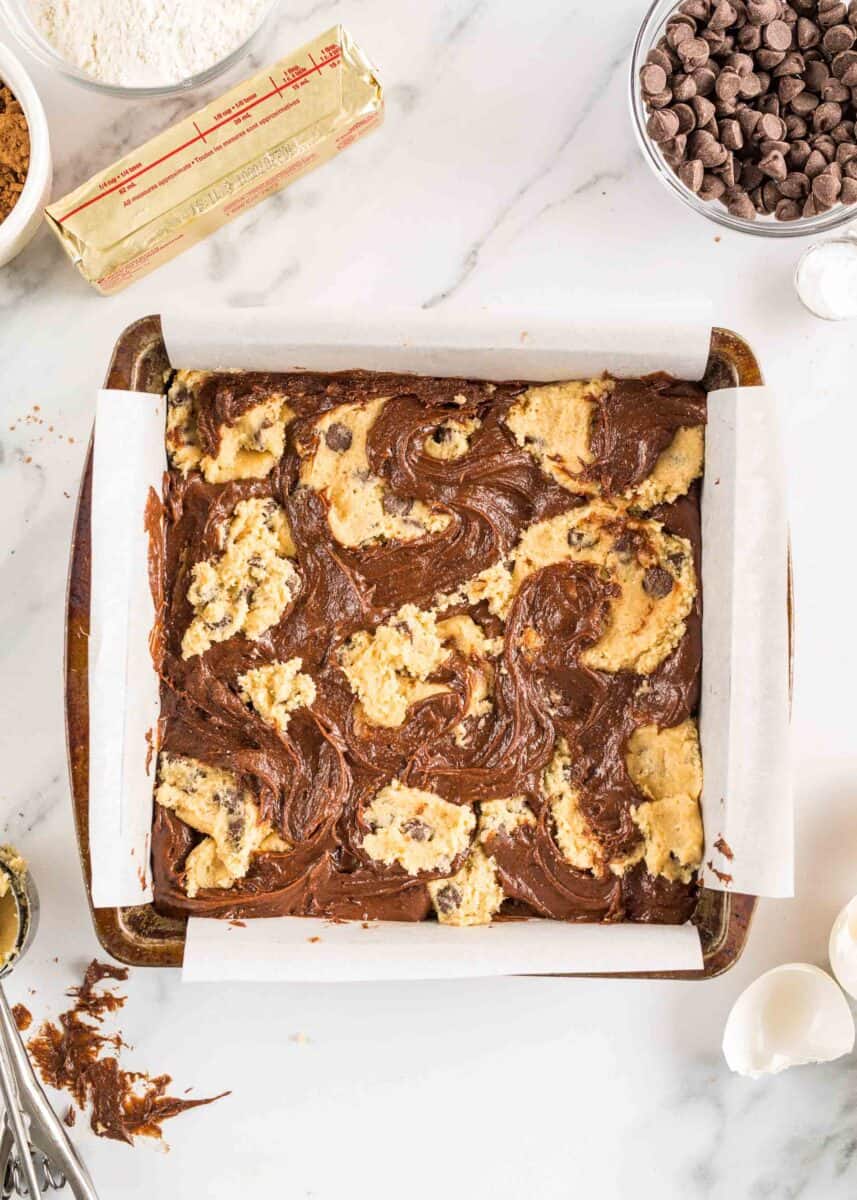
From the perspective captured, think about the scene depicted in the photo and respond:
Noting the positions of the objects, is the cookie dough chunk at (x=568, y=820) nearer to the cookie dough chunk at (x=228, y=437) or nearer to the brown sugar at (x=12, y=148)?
the cookie dough chunk at (x=228, y=437)

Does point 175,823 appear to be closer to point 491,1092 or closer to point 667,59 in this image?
point 491,1092

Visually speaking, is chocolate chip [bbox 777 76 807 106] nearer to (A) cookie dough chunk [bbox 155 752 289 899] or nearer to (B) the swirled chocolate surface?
(B) the swirled chocolate surface

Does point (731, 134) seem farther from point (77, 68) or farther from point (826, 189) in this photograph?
point (77, 68)

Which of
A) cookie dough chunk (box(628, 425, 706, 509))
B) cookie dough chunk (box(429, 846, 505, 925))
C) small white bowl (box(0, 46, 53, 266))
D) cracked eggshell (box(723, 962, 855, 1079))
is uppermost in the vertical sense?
small white bowl (box(0, 46, 53, 266))

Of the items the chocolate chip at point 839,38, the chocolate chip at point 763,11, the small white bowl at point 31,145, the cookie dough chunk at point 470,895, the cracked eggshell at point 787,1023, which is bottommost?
the cracked eggshell at point 787,1023

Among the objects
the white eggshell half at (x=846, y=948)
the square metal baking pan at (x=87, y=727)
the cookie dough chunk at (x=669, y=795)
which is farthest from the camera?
the white eggshell half at (x=846, y=948)

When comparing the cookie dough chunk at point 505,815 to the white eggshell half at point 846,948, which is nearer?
the cookie dough chunk at point 505,815

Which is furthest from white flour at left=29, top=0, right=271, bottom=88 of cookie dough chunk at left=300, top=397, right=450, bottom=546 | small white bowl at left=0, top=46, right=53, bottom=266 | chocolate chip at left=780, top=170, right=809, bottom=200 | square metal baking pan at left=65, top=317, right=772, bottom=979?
chocolate chip at left=780, top=170, right=809, bottom=200

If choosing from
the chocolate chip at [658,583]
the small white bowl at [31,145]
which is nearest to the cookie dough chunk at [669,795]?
the chocolate chip at [658,583]
